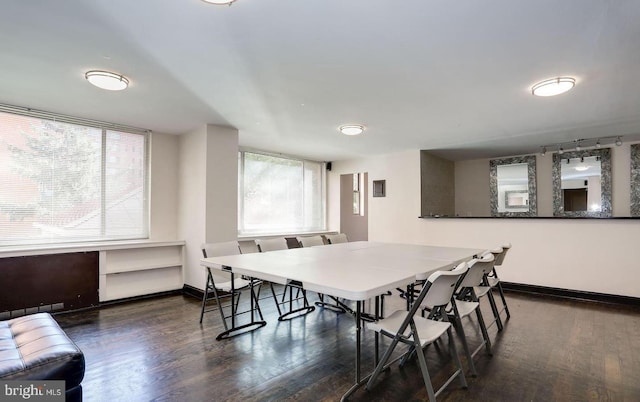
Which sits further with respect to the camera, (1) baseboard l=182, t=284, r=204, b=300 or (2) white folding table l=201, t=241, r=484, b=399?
(1) baseboard l=182, t=284, r=204, b=300

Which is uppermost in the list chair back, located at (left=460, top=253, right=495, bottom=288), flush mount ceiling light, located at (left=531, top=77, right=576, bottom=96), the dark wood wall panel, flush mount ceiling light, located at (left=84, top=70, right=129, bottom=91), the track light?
flush mount ceiling light, located at (left=84, top=70, right=129, bottom=91)

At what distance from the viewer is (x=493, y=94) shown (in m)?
3.14

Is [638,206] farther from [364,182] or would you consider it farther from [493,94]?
[364,182]

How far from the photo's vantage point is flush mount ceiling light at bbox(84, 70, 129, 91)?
269 cm

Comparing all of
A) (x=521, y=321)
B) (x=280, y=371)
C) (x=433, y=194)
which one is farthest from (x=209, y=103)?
(x=433, y=194)

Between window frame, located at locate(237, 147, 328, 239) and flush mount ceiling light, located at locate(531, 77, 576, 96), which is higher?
flush mount ceiling light, located at locate(531, 77, 576, 96)

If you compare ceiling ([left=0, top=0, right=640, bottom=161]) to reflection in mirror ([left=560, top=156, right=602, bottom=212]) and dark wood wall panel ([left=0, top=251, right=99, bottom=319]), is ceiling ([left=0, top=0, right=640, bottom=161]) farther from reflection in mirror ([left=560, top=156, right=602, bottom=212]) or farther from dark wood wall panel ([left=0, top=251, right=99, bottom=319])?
dark wood wall panel ([left=0, top=251, right=99, bottom=319])

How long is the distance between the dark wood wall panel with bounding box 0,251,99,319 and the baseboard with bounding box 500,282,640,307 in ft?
19.2

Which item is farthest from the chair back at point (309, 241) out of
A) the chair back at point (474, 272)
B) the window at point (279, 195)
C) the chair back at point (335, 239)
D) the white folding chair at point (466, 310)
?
the chair back at point (474, 272)

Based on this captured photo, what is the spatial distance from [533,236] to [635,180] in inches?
78.7

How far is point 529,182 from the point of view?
19.8ft

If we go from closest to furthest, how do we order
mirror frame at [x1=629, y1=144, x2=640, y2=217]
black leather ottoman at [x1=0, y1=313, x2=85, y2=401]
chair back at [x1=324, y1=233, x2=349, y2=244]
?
black leather ottoman at [x1=0, y1=313, x2=85, y2=401] → chair back at [x1=324, y1=233, x2=349, y2=244] → mirror frame at [x1=629, y1=144, x2=640, y2=217]

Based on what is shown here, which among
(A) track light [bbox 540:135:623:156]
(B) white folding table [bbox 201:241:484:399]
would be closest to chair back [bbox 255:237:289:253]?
(B) white folding table [bbox 201:241:484:399]

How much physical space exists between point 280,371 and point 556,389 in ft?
6.09
